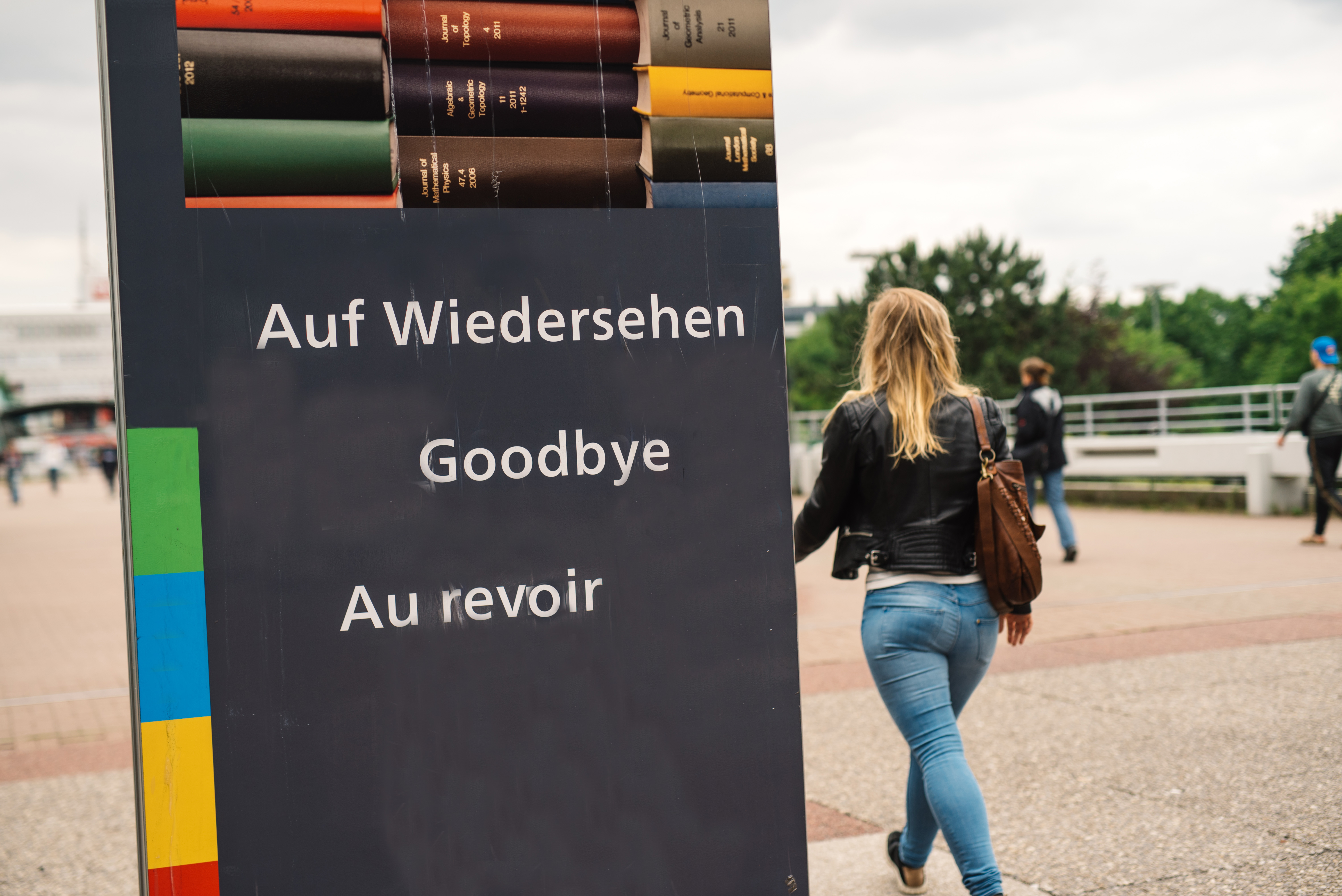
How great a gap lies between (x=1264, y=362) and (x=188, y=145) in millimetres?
53250

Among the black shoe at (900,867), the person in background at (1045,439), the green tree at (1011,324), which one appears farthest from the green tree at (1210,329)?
the black shoe at (900,867)

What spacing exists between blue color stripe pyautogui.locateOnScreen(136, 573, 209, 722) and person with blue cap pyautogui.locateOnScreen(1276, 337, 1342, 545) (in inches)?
428

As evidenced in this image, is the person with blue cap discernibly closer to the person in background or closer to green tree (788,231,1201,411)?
the person in background

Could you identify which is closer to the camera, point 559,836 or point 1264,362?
point 559,836

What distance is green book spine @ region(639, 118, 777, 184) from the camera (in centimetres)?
206

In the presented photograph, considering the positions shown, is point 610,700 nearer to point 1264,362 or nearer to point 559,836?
point 559,836

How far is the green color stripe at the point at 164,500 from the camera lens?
72.9 inches

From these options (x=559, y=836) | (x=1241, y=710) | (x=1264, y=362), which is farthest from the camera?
(x=1264, y=362)

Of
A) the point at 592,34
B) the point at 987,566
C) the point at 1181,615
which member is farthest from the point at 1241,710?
the point at 592,34

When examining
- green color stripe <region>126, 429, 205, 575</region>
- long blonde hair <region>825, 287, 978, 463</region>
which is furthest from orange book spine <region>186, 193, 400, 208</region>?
long blonde hair <region>825, 287, 978, 463</region>

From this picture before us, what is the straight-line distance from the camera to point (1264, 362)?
159 feet

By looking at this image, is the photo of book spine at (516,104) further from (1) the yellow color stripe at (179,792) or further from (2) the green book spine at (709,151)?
(1) the yellow color stripe at (179,792)

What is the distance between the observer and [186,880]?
190cm

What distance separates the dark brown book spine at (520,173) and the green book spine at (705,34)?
0.56 ft
